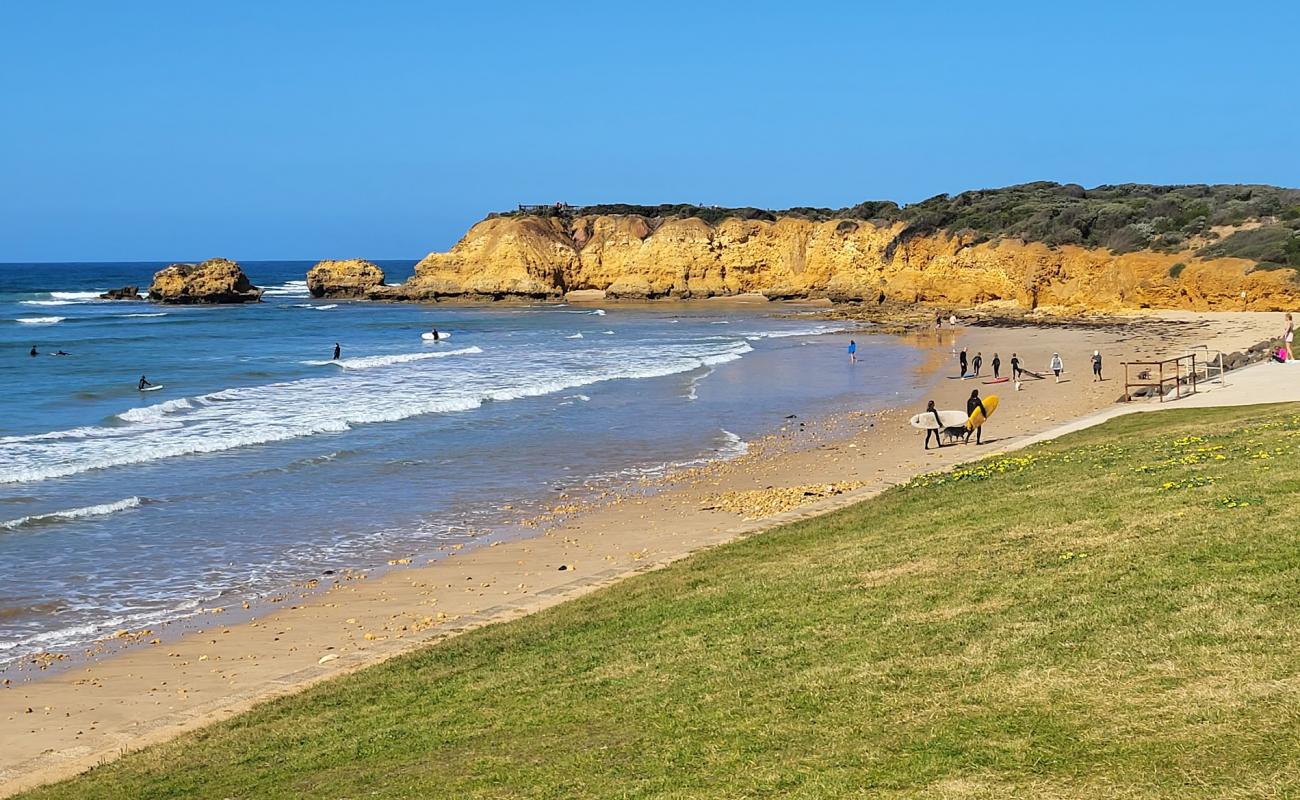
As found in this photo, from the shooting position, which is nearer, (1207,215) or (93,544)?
(93,544)

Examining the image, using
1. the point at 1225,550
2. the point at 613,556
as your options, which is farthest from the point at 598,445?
the point at 1225,550

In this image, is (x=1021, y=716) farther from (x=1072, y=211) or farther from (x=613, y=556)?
(x=1072, y=211)

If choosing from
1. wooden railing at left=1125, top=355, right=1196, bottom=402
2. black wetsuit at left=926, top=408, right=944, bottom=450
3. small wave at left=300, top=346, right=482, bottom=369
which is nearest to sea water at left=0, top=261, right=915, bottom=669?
small wave at left=300, top=346, right=482, bottom=369

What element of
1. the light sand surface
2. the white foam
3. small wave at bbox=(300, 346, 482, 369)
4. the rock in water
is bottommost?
the light sand surface

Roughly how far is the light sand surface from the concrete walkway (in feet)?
0.37

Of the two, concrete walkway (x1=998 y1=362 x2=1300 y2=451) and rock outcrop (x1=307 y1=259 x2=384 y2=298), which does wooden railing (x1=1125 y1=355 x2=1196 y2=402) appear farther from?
rock outcrop (x1=307 y1=259 x2=384 y2=298)

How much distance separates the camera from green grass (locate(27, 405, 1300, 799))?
683cm

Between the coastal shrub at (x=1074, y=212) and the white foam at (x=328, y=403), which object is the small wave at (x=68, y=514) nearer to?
the white foam at (x=328, y=403)

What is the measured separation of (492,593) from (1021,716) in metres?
9.64

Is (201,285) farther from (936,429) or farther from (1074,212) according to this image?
(936,429)

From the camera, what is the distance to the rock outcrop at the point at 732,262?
78.8 m

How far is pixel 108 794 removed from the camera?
9.02 meters

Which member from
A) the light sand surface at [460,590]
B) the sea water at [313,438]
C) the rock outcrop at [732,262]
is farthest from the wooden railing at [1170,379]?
the rock outcrop at [732,262]

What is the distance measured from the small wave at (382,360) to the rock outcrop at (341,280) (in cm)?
6482
